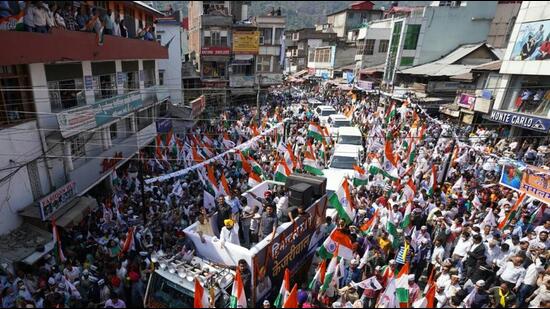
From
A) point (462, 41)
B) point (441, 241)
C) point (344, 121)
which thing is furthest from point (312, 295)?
point (462, 41)

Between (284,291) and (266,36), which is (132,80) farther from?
(266,36)

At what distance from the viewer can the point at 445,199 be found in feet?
36.6

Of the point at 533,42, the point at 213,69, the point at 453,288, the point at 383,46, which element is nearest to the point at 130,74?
the point at 213,69

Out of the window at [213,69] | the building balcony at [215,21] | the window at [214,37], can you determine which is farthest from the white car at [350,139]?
the building balcony at [215,21]

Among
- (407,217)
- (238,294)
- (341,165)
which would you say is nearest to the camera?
(238,294)

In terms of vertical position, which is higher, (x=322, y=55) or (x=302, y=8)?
(x=302, y=8)

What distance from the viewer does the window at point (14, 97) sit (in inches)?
370

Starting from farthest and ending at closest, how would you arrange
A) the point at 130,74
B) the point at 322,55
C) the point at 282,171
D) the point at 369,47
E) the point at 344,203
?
the point at 322,55
the point at 369,47
the point at 130,74
the point at 282,171
the point at 344,203

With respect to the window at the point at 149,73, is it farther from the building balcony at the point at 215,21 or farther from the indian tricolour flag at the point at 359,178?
the indian tricolour flag at the point at 359,178

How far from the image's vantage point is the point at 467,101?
20.1m

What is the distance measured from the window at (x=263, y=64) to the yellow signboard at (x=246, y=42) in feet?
11.4

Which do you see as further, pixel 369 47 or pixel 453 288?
pixel 369 47

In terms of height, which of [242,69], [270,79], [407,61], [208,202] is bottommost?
[208,202]

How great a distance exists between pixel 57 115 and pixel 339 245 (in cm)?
965
